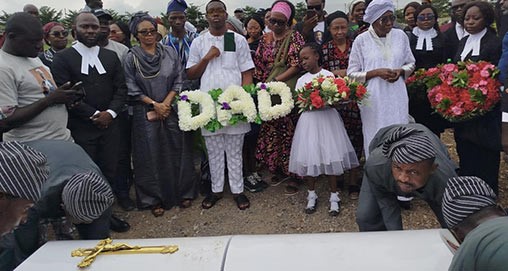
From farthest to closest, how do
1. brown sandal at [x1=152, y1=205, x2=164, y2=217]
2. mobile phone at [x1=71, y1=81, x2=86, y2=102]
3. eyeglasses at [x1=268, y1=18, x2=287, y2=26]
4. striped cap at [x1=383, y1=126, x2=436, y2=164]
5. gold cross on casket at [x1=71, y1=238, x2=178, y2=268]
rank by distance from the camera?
eyeglasses at [x1=268, y1=18, x2=287, y2=26] → brown sandal at [x1=152, y1=205, x2=164, y2=217] → mobile phone at [x1=71, y1=81, x2=86, y2=102] → striped cap at [x1=383, y1=126, x2=436, y2=164] → gold cross on casket at [x1=71, y1=238, x2=178, y2=268]

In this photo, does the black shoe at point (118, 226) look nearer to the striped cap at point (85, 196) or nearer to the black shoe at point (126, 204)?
the black shoe at point (126, 204)

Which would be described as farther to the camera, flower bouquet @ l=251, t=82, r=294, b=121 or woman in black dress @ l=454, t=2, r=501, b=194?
flower bouquet @ l=251, t=82, r=294, b=121

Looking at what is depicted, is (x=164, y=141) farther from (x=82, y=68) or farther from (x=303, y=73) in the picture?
(x=303, y=73)

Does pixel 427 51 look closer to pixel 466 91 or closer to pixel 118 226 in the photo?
pixel 466 91

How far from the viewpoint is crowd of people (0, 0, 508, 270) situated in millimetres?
3141

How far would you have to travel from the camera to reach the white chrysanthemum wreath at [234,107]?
4289mm

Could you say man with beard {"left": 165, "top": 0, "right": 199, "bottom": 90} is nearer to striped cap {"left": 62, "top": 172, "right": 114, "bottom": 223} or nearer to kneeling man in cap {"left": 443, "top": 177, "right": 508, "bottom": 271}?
striped cap {"left": 62, "top": 172, "right": 114, "bottom": 223}

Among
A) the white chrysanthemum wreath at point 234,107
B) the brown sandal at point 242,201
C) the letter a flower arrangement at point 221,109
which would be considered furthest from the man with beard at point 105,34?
the brown sandal at point 242,201

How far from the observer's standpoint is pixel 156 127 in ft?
14.8

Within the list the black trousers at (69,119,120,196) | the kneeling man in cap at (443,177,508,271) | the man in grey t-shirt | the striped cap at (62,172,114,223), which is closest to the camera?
the kneeling man in cap at (443,177,508,271)

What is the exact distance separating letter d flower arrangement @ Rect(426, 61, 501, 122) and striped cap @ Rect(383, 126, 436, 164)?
1.61 m

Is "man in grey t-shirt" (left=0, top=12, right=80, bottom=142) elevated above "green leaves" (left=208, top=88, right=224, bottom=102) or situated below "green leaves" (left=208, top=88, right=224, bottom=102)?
above

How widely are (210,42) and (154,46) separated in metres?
0.58

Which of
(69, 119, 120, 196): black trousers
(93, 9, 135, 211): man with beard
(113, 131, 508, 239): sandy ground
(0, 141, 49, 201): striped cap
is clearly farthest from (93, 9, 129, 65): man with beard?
(0, 141, 49, 201): striped cap
